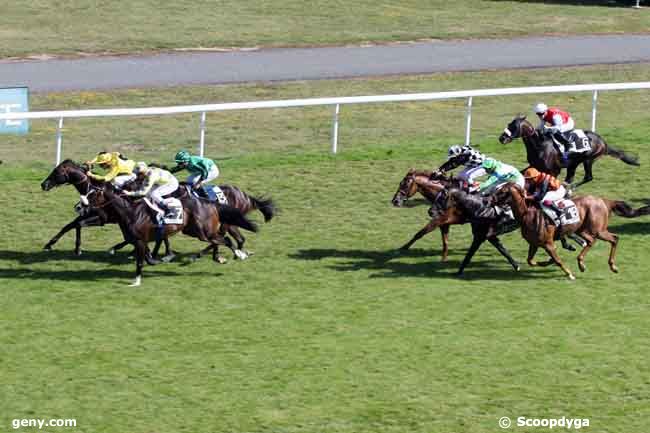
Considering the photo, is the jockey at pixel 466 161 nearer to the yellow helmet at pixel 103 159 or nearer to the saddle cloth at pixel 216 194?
the saddle cloth at pixel 216 194

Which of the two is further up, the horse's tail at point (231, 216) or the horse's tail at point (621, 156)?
the horse's tail at point (621, 156)

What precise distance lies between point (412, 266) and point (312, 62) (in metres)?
12.8

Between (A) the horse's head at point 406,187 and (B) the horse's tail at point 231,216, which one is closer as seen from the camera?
(B) the horse's tail at point 231,216

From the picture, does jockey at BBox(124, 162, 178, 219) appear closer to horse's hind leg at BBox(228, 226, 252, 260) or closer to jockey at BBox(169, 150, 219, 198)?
jockey at BBox(169, 150, 219, 198)

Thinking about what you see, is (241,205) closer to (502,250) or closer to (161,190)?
(161,190)

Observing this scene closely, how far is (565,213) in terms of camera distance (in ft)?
46.0

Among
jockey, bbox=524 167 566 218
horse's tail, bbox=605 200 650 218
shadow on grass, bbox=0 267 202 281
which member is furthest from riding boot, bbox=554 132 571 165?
shadow on grass, bbox=0 267 202 281

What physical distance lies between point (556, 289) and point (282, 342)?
10.5 ft

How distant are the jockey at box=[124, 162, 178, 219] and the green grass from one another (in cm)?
1343

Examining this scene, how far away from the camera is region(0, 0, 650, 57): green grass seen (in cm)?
2834

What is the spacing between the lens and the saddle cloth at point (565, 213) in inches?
550

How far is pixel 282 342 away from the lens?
1220cm

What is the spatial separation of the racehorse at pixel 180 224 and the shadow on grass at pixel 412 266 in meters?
0.95

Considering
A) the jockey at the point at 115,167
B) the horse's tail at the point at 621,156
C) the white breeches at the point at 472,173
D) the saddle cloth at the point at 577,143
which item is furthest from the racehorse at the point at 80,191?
the horse's tail at the point at 621,156
